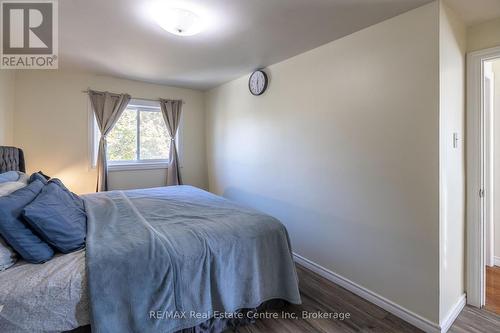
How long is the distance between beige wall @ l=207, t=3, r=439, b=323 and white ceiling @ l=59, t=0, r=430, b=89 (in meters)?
0.22

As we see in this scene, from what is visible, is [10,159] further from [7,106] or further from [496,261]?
[496,261]

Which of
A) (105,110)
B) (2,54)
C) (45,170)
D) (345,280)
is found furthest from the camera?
(105,110)

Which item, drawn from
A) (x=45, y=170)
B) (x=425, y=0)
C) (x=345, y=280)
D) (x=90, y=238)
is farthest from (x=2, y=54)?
(x=345, y=280)

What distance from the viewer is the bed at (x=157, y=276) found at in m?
1.26

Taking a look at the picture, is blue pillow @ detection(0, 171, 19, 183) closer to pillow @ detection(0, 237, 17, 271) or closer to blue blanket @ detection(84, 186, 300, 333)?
blue blanket @ detection(84, 186, 300, 333)

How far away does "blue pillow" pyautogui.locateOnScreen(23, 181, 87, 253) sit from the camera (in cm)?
141

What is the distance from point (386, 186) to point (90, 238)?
221cm

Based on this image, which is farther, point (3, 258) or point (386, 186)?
point (386, 186)

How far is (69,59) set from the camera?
117 inches

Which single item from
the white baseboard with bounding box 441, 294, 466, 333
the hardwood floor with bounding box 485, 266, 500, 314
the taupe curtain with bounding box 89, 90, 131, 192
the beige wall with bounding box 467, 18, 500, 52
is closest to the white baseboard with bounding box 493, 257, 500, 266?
the hardwood floor with bounding box 485, 266, 500, 314

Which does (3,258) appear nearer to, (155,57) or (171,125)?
(155,57)

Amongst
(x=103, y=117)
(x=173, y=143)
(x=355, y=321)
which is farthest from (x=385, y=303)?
(x=103, y=117)

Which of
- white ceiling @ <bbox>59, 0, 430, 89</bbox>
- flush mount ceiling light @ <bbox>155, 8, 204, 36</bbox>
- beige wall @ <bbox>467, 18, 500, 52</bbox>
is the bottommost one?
beige wall @ <bbox>467, 18, 500, 52</bbox>

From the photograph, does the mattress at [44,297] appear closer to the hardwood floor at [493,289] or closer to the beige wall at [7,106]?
the beige wall at [7,106]
